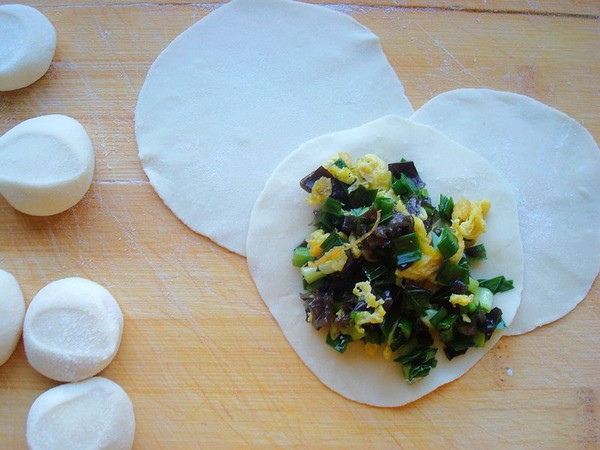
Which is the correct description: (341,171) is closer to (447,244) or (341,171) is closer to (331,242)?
(331,242)

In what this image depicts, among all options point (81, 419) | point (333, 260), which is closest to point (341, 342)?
point (333, 260)

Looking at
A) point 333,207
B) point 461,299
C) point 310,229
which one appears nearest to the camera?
point 461,299

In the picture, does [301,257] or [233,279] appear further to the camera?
[233,279]

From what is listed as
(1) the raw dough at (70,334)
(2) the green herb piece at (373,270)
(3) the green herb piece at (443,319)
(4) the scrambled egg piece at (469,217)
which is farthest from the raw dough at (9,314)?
(4) the scrambled egg piece at (469,217)

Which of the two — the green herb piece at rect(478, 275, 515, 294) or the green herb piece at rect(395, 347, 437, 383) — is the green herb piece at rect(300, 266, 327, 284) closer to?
the green herb piece at rect(395, 347, 437, 383)

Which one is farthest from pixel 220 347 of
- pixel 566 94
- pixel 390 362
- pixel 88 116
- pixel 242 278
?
pixel 566 94

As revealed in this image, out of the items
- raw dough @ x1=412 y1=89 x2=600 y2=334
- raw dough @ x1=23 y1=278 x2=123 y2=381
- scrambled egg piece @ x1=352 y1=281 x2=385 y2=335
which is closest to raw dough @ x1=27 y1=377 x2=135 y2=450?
raw dough @ x1=23 y1=278 x2=123 y2=381
